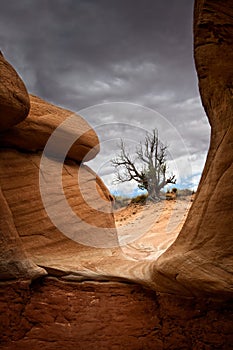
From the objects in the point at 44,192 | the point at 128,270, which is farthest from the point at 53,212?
the point at 128,270

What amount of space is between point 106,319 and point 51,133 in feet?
9.33

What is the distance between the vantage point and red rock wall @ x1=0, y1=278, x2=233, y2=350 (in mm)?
2320

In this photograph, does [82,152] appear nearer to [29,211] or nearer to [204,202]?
[29,211]

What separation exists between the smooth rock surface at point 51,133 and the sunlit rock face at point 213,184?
8.71ft

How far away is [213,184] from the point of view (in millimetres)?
2219

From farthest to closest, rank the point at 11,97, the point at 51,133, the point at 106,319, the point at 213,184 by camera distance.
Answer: the point at 51,133 < the point at 11,97 < the point at 106,319 < the point at 213,184

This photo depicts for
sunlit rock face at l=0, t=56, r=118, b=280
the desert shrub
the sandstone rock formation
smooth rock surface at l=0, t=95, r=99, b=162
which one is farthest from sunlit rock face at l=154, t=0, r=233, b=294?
the desert shrub

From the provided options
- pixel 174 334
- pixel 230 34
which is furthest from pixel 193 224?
pixel 230 34

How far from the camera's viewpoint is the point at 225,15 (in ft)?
6.66

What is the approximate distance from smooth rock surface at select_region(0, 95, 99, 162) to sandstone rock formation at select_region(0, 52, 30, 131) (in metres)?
0.47

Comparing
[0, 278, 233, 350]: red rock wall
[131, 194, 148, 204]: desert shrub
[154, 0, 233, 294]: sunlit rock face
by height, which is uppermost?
[154, 0, 233, 294]: sunlit rock face

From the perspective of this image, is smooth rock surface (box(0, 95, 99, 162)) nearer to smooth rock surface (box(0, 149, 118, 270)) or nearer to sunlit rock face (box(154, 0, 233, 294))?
smooth rock surface (box(0, 149, 118, 270))

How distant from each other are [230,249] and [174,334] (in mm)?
1018

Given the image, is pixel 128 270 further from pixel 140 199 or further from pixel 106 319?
pixel 140 199
